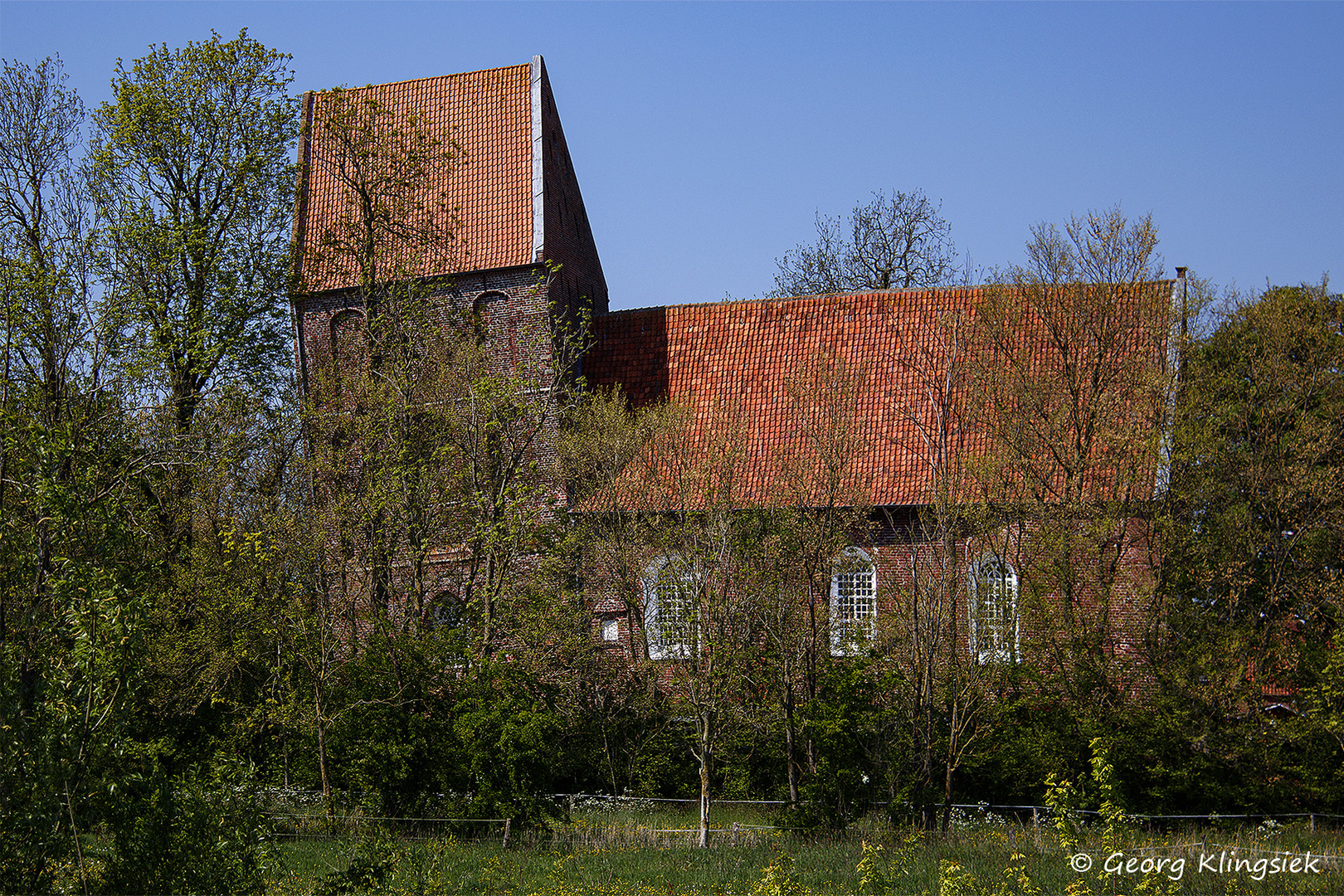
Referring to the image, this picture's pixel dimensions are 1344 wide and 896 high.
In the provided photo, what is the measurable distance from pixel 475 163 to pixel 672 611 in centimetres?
1365

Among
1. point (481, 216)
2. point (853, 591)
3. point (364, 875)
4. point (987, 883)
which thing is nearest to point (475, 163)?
point (481, 216)

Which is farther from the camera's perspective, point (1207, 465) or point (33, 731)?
point (1207, 465)

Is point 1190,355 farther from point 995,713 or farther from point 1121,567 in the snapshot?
point 995,713

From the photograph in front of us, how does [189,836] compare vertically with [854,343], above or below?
below

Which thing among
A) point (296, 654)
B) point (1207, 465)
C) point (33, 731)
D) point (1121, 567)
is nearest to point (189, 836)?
point (33, 731)

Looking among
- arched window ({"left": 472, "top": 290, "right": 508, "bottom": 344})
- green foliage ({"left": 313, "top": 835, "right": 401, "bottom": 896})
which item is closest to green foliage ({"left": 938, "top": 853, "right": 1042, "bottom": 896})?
green foliage ({"left": 313, "top": 835, "right": 401, "bottom": 896})

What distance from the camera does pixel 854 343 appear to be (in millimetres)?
26047

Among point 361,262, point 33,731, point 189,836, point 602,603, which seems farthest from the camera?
point 361,262

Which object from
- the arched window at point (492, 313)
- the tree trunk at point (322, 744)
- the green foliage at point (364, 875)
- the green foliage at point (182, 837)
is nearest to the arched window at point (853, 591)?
the tree trunk at point (322, 744)

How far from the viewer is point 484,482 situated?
68.7 feet

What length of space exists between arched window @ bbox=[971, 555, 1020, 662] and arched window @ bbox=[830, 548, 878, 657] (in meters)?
1.94

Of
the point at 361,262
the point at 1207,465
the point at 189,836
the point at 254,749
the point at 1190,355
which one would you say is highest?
the point at 361,262

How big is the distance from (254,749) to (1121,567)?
52.5 ft

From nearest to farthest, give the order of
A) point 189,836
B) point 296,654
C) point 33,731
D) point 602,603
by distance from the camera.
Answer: point 33,731, point 189,836, point 296,654, point 602,603
